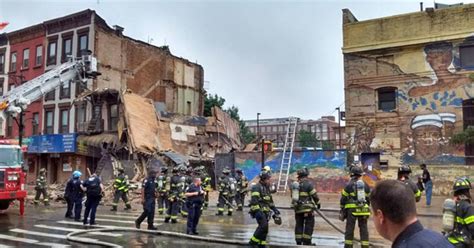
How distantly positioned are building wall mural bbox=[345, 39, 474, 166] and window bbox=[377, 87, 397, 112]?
0.89ft

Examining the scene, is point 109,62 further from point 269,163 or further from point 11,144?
point 11,144

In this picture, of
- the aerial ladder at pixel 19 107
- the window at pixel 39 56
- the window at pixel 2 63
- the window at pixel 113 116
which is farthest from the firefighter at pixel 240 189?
the window at pixel 2 63

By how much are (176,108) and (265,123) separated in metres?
109

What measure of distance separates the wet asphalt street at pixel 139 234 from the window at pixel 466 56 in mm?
11533

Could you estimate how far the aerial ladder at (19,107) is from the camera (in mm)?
16328

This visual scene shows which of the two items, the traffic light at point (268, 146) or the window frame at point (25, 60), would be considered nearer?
the traffic light at point (268, 146)

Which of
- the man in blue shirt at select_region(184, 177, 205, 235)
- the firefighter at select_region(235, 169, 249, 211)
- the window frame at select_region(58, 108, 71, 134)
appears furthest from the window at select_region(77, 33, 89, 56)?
the man in blue shirt at select_region(184, 177, 205, 235)

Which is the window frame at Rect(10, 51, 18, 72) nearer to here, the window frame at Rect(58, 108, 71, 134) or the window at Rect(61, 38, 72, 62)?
the window at Rect(61, 38, 72, 62)

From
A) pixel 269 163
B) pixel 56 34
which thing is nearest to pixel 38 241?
pixel 269 163

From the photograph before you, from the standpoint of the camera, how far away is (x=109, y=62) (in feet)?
116

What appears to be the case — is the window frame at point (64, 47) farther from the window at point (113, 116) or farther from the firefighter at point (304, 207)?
the firefighter at point (304, 207)

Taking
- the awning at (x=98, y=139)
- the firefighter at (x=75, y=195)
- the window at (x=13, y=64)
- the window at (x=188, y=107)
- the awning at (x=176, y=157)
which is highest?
the window at (x=13, y=64)

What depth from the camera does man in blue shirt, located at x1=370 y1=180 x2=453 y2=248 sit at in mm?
2467

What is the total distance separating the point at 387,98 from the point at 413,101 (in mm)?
1478
